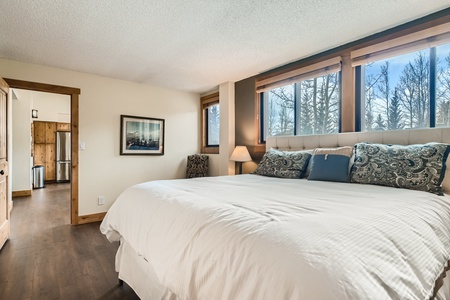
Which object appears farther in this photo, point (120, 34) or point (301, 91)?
point (301, 91)

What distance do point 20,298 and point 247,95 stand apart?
3.49 metres

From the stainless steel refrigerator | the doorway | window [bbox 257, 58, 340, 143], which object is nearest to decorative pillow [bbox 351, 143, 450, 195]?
window [bbox 257, 58, 340, 143]

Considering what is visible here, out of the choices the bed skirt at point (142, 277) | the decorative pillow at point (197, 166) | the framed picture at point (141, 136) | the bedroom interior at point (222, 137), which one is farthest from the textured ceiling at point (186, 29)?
the bed skirt at point (142, 277)

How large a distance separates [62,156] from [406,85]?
870cm

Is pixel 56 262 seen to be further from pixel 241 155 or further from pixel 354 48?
pixel 354 48

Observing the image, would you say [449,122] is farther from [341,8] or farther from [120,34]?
[120,34]

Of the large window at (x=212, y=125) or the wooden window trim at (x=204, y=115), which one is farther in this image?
the large window at (x=212, y=125)

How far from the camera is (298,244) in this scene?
0.75 metres

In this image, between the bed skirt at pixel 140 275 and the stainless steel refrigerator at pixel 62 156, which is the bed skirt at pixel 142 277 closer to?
the bed skirt at pixel 140 275

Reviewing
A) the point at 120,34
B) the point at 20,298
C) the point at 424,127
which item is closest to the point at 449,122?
the point at 424,127

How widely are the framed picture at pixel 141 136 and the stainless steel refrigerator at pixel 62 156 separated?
4.84m

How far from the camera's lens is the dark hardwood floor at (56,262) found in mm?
1809

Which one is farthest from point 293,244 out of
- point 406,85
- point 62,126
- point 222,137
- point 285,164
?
point 62,126

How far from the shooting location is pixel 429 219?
3.72 ft
